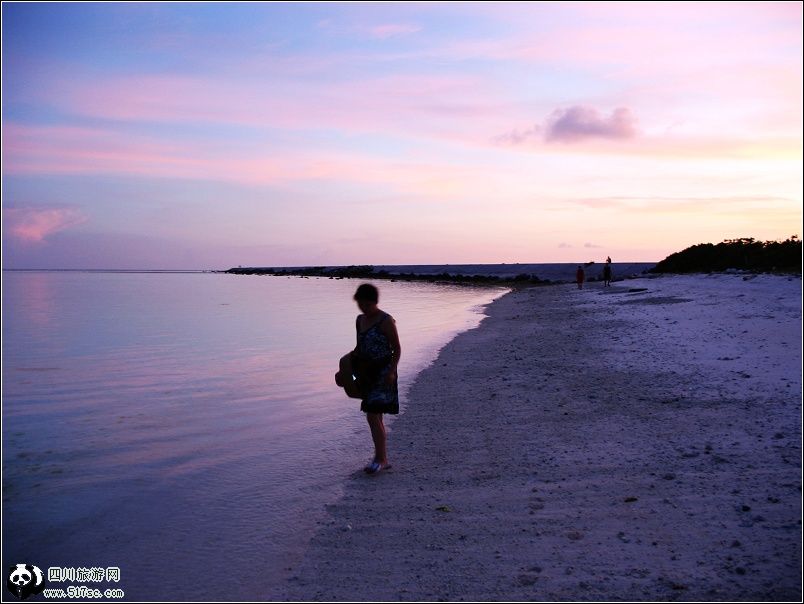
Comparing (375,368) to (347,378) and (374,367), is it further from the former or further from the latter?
(347,378)

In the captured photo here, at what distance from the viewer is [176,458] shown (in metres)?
7.75

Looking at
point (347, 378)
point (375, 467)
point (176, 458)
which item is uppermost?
point (347, 378)

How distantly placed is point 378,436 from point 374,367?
810 mm

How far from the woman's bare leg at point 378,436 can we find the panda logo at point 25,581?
135 inches

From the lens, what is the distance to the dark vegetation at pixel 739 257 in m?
33.1

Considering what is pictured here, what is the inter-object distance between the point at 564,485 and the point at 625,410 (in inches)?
116

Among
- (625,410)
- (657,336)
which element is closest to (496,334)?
(657,336)

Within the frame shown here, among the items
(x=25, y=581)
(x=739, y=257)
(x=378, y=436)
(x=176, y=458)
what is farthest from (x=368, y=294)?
(x=739, y=257)

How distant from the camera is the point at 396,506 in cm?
585

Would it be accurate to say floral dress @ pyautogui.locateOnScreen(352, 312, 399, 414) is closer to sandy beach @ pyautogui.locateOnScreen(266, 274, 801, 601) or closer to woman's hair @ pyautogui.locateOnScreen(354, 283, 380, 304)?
woman's hair @ pyautogui.locateOnScreen(354, 283, 380, 304)

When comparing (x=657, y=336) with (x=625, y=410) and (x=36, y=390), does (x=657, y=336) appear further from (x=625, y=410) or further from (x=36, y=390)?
(x=36, y=390)

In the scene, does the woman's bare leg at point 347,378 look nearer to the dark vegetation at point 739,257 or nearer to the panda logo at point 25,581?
the panda logo at point 25,581

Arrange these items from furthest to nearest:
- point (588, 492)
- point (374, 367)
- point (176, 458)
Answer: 1. point (176, 458)
2. point (374, 367)
3. point (588, 492)

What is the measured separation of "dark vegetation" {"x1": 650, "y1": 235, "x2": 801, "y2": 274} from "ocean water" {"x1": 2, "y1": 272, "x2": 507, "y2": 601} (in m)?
25.9
